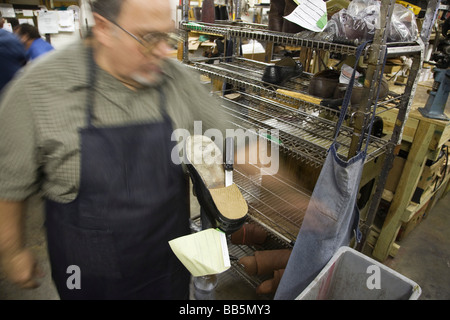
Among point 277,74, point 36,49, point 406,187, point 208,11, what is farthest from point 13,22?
point 406,187

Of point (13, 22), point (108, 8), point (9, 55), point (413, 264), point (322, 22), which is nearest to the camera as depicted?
point (108, 8)

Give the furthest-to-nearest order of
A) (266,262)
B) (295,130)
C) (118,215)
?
1. (266,262)
2. (295,130)
3. (118,215)

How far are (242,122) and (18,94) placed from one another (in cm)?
103

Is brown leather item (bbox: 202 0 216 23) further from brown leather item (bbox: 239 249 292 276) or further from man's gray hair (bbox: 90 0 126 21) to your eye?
brown leather item (bbox: 239 249 292 276)

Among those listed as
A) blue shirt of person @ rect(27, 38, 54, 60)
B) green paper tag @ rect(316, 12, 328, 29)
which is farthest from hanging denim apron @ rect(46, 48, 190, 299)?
blue shirt of person @ rect(27, 38, 54, 60)

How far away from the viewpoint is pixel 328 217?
1.17 metres

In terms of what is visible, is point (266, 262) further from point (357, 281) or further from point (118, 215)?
point (118, 215)

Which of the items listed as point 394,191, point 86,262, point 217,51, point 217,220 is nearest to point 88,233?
point 86,262

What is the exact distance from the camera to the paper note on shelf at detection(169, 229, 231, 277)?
3.04 ft

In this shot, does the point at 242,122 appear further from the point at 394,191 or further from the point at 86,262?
the point at 394,191

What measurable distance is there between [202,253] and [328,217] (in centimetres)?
54

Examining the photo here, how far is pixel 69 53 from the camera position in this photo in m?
0.84

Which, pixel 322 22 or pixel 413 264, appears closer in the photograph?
pixel 322 22

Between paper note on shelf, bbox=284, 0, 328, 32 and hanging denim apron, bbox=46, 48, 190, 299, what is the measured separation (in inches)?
24.7
